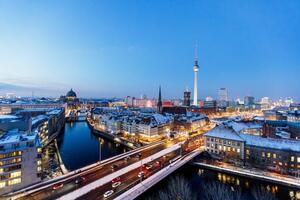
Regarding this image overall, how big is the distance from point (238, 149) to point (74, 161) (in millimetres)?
38920

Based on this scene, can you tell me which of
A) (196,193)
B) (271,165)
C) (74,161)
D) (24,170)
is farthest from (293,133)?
(24,170)

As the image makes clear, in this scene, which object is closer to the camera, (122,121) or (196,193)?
(196,193)

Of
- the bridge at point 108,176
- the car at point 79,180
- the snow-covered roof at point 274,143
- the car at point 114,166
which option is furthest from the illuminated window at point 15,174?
the snow-covered roof at point 274,143

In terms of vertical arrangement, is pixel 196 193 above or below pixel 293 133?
below

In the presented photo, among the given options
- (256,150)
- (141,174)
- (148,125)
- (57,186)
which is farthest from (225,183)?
(148,125)

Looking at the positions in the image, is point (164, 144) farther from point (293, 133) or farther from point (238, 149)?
point (293, 133)

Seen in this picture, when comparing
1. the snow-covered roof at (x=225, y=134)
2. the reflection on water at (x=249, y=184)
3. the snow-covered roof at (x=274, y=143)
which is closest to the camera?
the reflection on water at (x=249, y=184)

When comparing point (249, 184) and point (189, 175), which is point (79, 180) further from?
point (249, 184)

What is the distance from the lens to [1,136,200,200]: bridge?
25172 mm

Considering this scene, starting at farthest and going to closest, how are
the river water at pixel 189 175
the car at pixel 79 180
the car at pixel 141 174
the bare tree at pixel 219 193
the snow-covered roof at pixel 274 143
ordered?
the snow-covered roof at pixel 274 143 → the car at pixel 141 174 → the river water at pixel 189 175 → the car at pixel 79 180 → the bare tree at pixel 219 193

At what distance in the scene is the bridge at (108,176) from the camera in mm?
25172

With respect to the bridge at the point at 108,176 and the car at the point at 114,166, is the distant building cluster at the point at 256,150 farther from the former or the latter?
the car at the point at 114,166

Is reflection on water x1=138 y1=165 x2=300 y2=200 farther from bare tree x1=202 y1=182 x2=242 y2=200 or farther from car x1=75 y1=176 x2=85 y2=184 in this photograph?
car x1=75 y1=176 x2=85 y2=184

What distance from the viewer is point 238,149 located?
40500 mm
